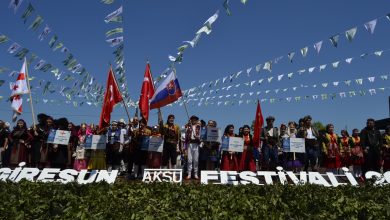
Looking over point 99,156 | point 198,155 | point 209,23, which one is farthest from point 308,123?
point 99,156

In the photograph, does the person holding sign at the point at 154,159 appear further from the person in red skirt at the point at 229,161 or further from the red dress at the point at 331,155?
the red dress at the point at 331,155

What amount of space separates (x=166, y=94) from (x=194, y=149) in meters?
1.85

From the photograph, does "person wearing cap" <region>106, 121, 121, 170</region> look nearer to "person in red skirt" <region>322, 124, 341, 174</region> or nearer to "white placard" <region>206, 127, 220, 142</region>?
"white placard" <region>206, 127, 220, 142</region>

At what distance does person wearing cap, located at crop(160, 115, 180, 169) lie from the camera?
458 inches

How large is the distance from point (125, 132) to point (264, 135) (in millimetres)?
4248

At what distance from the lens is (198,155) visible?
39.2 feet

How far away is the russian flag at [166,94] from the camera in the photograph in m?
12.0

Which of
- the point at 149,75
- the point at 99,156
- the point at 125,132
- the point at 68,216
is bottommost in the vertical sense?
the point at 68,216

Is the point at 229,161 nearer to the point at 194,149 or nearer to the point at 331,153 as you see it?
the point at 194,149

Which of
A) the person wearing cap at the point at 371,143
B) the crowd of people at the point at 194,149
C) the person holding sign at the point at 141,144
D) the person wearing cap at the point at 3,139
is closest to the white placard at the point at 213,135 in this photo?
the crowd of people at the point at 194,149

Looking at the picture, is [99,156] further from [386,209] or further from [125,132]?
[386,209]

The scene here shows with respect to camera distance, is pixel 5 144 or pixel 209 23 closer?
pixel 209 23

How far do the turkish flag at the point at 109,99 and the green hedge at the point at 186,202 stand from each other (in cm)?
508

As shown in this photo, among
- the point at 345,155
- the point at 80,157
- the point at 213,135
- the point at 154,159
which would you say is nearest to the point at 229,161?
the point at 213,135
